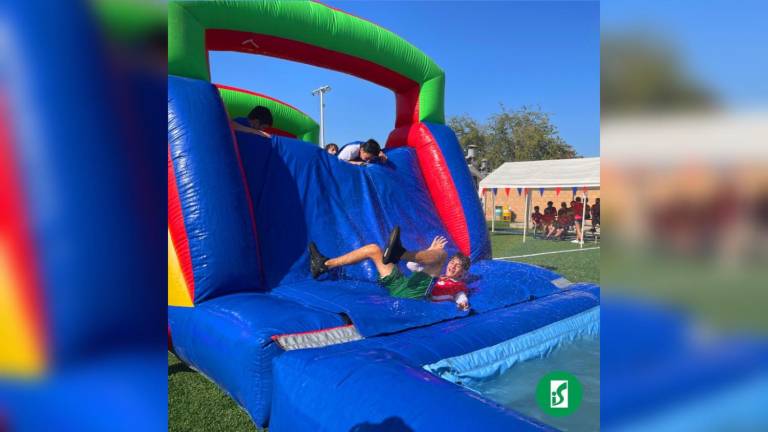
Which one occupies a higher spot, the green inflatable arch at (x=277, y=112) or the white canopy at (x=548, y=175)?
the green inflatable arch at (x=277, y=112)

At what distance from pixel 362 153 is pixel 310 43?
3.23 ft

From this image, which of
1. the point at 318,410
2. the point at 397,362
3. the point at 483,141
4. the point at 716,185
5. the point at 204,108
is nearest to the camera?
the point at 716,185

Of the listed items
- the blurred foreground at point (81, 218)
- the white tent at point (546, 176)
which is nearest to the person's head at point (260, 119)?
the blurred foreground at point (81, 218)

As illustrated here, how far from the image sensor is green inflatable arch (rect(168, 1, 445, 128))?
2818 mm

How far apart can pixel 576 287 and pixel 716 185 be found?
3196 mm

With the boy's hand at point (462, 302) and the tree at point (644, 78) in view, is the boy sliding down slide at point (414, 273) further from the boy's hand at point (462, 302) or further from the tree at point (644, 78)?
the tree at point (644, 78)

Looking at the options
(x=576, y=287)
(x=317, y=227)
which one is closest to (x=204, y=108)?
(x=317, y=227)

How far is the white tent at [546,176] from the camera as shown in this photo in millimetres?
9039

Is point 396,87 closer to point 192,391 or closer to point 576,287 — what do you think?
point 576,287

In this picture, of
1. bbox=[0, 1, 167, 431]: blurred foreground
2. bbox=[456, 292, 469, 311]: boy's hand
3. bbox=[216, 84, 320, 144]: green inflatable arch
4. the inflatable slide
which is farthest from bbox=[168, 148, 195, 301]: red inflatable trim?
bbox=[216, 84, 320, 144]: green inflatable arch

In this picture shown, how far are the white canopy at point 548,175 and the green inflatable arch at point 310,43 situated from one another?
5.22 meters

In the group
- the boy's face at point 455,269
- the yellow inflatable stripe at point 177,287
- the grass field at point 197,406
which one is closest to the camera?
the grass field at point 197,406

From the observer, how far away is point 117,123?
38 centimetres

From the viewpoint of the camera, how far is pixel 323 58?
366cm
